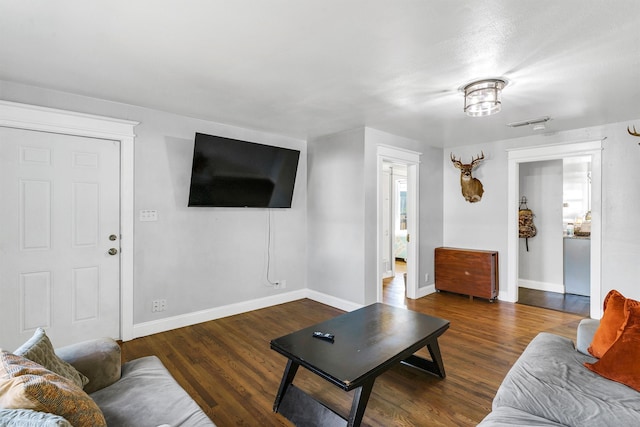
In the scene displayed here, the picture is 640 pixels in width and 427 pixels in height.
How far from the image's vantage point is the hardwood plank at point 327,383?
2109 mm

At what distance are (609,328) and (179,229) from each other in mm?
3685

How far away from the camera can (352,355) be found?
1.95m

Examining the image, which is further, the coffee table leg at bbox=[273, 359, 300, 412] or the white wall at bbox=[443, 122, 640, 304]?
the white wall at bbox=[443, 122, 640, 304]

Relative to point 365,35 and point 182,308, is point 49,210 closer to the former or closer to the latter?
point 182,308

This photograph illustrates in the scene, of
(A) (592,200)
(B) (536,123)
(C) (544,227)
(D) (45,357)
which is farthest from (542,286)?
(D) (45,357)

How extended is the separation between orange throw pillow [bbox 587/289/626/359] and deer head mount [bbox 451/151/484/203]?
3.11 meters

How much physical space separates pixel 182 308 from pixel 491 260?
408 centimetres

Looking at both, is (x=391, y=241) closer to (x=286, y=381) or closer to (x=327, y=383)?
(x=327, y=383)

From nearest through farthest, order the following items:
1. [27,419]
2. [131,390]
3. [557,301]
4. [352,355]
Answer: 1. [27,419]
2. [131,390]
3. [352,355]
4. [557,301]

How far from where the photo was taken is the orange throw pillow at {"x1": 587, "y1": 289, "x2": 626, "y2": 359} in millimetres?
1782

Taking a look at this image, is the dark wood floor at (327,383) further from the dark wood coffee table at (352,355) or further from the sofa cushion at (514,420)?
the sofa cushion at (514,420)

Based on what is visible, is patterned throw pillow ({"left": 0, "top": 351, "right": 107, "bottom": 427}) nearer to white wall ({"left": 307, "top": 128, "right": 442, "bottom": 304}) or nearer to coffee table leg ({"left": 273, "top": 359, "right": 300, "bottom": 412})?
coffee table leg ({"left": 273, "top": 359, "right": 300, "bottom": 412})

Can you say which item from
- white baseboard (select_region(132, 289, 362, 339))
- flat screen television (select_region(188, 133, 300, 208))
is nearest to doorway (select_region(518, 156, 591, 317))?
white baseboard (select_region(132, 289, 362, 339))

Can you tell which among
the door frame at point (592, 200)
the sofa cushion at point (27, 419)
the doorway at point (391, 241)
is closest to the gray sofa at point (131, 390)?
the sofa cushion at point (27, 419)
